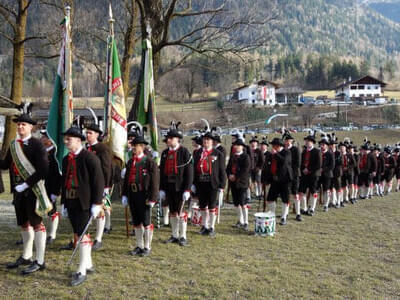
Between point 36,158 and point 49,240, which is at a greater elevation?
point 36,158

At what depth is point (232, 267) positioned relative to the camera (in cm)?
664

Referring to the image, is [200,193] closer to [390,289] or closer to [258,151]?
[390,289]

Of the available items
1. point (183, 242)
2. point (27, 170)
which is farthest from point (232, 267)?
point (27, 170)

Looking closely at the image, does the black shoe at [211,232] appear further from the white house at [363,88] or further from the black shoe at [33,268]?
the white house at [363,88]

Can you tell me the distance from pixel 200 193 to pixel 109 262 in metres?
2.75

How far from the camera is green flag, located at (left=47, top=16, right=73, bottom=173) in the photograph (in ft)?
25.1

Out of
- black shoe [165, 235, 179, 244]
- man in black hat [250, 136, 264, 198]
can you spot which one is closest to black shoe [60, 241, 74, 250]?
black shoe [165, 235, 179, 244]

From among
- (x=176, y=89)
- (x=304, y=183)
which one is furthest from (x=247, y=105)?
(x=304, y=183)

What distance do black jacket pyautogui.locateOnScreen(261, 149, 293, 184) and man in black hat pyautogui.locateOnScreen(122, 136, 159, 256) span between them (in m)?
3.73

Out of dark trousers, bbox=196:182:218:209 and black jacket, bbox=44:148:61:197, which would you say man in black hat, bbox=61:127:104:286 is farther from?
dark trousers, bbox=196:182:218:209

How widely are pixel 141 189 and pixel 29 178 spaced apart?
1.91 meters

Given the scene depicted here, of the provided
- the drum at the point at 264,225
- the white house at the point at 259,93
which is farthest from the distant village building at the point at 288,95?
the drum at the point at 264,225

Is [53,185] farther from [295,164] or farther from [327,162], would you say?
[327,162]

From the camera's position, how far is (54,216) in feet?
26.0
